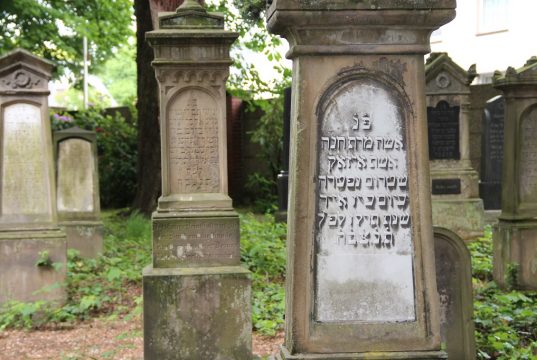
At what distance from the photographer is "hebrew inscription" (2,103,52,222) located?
8742 millimetres

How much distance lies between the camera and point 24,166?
8.81 meters

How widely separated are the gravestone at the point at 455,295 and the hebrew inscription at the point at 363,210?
1.35 metres

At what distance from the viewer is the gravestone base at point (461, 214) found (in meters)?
11.9

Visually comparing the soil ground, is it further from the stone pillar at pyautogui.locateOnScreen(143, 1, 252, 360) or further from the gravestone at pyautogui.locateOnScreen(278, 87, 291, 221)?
the gravestone at pyautogui.locateOnScreen(278, 87, 291, 221)

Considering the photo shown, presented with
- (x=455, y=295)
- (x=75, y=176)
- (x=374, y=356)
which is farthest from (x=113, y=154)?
(x=374, y=356)

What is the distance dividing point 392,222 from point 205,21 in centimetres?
381

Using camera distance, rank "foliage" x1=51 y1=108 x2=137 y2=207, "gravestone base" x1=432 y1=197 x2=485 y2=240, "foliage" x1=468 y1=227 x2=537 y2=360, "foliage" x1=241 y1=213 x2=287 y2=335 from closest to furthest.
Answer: "foliage" x1=468 y1=227 x2=537 y2=360, "foliage" x1=241 y1=213 x2=287 y2=335, "gravestone base" x1=432 y1=197 x2=485 y2=240, "foliage" x1=51 y1=108 x2=137 y2=207

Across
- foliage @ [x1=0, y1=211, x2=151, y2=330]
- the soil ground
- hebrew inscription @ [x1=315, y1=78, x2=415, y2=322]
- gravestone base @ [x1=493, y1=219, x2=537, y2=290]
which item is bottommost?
the soil ground

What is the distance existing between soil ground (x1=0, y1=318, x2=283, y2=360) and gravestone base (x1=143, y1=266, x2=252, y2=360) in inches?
12.4

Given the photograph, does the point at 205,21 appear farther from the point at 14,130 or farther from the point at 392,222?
the point at 392,222

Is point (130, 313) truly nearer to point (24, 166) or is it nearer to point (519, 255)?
point (24, 166)

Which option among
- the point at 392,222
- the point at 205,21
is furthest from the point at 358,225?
the point at 205,21

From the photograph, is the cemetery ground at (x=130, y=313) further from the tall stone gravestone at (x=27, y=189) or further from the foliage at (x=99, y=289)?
the tall stone gravestone at (x=27, y=189)

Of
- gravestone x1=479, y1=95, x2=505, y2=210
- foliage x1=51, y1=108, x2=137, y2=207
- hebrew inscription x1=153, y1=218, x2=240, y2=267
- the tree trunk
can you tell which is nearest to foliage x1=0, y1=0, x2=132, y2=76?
foliage x1=51, y1=108, x2=137, y2=207
